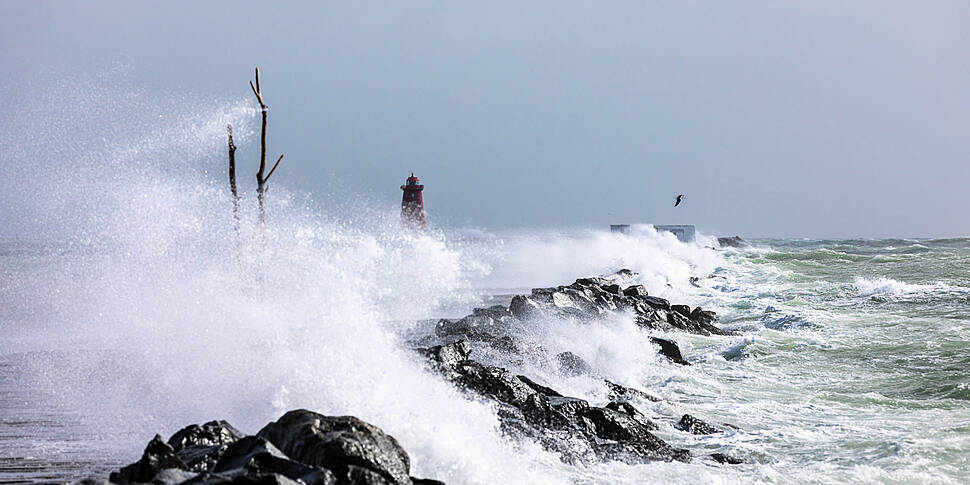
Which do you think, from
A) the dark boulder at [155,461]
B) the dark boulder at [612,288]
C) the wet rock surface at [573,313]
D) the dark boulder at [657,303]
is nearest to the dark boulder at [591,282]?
the dark boulder at [612,288]

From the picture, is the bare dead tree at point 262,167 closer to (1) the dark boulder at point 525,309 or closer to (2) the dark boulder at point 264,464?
(1) the dark boulder at point 525,309

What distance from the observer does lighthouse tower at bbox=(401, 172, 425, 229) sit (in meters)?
39.5

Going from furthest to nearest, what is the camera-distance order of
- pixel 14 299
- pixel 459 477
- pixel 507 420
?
1. pixel 14 299
2. pixel 507 420
3. pixel 459 477

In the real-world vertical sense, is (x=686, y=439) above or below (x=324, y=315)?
below

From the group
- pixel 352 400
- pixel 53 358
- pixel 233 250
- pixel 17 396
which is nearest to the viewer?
pixel 352 400

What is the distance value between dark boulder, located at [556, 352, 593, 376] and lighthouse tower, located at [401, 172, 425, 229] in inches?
1175

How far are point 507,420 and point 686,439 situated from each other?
161 centimetres

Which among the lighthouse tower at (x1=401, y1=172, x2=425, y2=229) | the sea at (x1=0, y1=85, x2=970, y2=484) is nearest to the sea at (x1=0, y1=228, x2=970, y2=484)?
the sea at (x1=0, y1=85, x2=970, y2=484)

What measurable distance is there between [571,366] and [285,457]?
5.96 meters

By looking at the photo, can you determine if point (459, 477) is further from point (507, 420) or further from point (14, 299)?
point (14, 299)

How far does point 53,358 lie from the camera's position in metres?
10.4

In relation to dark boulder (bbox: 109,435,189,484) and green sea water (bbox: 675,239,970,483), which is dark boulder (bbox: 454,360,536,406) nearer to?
green sea water (bbox: 675,239,970,483)

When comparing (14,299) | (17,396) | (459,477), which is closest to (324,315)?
(17,396)

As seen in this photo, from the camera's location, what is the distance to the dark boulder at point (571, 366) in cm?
966
